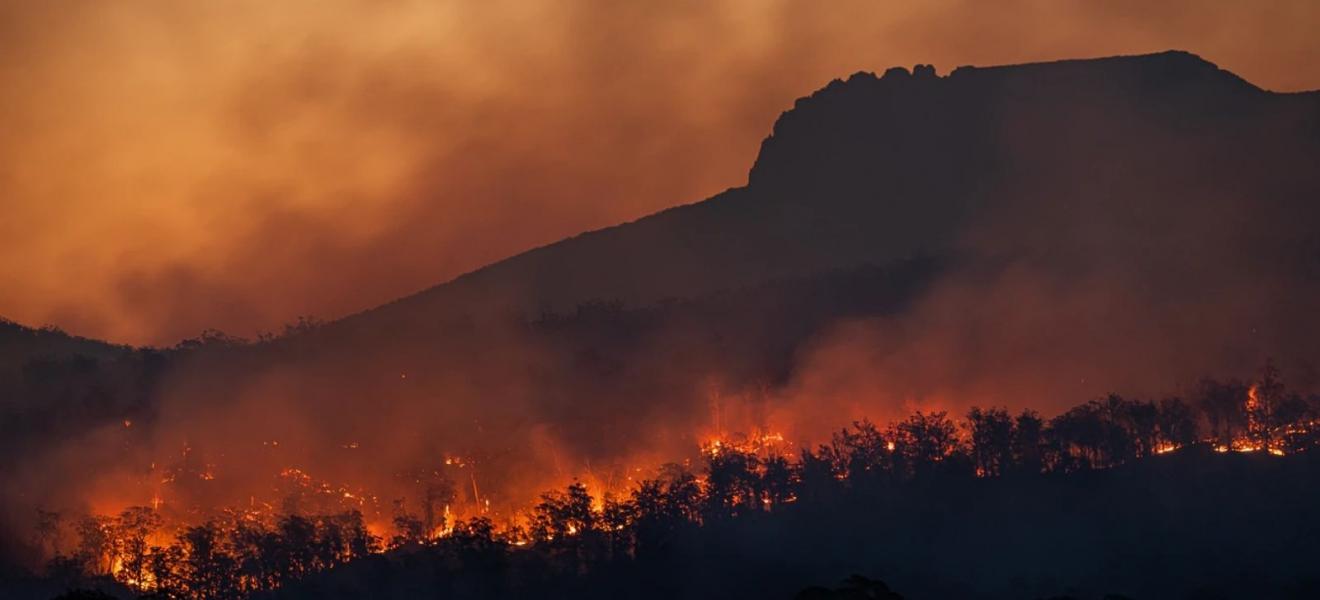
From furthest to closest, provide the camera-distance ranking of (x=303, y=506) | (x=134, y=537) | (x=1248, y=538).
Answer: (x=303, y=506) < (x=134, y=537) < (x=1248, y=538)

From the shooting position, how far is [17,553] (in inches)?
7815

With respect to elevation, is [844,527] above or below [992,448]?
below

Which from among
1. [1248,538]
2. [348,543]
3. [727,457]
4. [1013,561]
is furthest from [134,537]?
[1248,538]

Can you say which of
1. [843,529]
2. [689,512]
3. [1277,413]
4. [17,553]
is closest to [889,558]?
[843,529]

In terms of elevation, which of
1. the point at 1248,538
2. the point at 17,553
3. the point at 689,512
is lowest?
the point at 1248,538

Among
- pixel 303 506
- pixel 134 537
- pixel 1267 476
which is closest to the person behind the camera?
pixel 1267 476

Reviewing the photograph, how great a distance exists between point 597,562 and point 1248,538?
235 ft

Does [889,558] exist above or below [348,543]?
below

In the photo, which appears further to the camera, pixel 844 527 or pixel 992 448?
pixel 992 448

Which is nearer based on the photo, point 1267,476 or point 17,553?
point 1267,476

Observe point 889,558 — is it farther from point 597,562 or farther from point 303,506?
point 303,506

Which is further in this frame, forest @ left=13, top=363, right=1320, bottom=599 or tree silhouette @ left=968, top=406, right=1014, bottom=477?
tree silhouette @ left=968, top=406, right=1014, bottom=477

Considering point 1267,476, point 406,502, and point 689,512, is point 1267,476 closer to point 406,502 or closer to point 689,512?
point 689,512

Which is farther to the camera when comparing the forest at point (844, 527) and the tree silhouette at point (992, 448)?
the tree silhouette at point (992, 448)
